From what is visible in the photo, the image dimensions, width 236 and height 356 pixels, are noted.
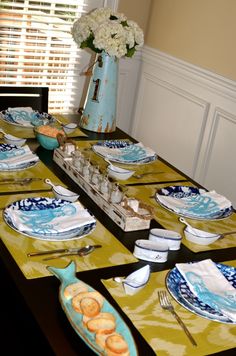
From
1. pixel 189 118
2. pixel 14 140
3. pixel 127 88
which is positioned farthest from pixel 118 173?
pixel 127 88

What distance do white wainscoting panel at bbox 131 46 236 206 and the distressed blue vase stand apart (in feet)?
2.65

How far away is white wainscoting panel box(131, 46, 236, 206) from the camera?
3000 millimetres

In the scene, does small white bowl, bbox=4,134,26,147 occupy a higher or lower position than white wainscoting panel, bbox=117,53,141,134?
higher

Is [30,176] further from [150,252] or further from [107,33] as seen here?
[107,33]

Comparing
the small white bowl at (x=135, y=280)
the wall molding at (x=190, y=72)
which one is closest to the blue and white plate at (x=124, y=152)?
the small white bowl at (x=135, y=280)

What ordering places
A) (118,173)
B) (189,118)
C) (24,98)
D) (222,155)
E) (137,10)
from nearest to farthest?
(118,173), (24,98), (222,155), (189,118), (137,10)

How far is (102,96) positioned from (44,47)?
1154mm

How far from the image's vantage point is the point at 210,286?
53.5 inches

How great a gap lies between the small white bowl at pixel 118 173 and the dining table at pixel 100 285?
0.08 meters

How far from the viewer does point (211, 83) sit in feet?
10.0

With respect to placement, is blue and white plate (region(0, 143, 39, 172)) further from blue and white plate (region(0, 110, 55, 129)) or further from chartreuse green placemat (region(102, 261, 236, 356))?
chartreuse green placemat (region(102, 261, 236, 356))

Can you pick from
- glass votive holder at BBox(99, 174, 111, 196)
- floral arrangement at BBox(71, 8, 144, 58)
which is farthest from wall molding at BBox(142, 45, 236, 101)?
glass votive holder at BBox(99, 174, 111, 196)

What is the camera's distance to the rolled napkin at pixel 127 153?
2.11 meters

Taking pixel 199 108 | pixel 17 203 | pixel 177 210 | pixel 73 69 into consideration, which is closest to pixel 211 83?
pixel 199 108
